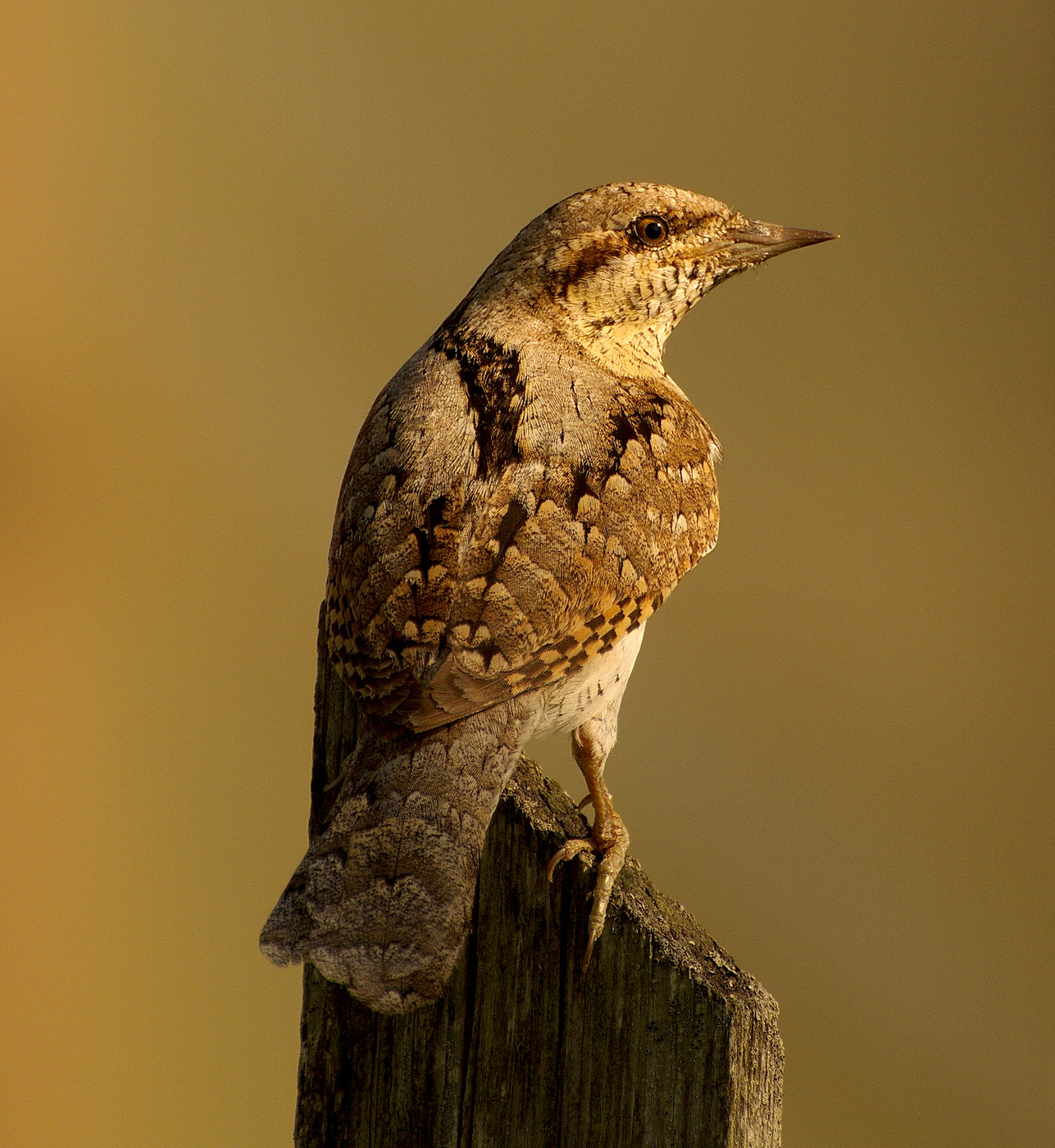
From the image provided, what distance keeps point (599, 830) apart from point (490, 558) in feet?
1.92

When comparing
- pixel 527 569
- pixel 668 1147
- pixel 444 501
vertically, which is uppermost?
pixel 444 501

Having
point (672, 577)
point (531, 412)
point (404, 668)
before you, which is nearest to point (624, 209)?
point (531, 412)

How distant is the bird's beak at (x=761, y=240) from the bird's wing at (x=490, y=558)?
70 cm

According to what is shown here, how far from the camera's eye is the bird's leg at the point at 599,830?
163cm

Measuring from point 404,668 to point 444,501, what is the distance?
1.03 feet

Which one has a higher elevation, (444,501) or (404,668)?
(444,501)

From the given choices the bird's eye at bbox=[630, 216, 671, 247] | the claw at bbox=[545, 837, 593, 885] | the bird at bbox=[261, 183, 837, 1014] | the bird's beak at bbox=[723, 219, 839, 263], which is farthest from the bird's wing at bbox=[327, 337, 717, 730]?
the bird's beak at bbox=[723, 219, 839, 263]

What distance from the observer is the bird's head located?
2.53 metres

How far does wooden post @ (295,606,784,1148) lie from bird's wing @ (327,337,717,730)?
0.92 ft

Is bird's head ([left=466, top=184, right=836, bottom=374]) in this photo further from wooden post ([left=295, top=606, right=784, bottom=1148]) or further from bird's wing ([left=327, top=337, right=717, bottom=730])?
wooden post ([left=295, top=606, right=784, bottom=1148])

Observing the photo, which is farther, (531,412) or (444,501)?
(531,412)

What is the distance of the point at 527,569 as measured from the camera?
1.91 metres

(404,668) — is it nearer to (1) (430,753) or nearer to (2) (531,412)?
(1) (430,753)

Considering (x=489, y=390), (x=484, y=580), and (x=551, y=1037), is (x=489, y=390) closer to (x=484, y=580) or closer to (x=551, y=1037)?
(x=484, y=580)
